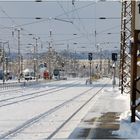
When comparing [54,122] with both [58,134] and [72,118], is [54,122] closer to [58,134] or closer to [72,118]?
[72,118]

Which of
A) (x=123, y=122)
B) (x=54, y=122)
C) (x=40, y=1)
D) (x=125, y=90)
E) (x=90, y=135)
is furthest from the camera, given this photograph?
(x=125, y=90)

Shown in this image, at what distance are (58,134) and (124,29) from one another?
83.6 feet

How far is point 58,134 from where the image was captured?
1697cm

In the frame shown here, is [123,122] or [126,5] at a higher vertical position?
[126,5]

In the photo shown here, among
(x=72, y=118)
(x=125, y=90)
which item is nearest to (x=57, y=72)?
(x=125, y=90)

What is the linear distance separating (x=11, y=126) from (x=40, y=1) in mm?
22201

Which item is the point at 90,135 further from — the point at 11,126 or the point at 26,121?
the point at 26,121

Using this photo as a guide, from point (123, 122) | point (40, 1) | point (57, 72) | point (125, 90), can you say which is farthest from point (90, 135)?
point (57, 72)

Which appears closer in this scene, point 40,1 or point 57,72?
point 40,1

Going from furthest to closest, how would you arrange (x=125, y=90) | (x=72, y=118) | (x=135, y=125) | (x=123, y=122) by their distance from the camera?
(x=125, y=90), (x=72, y=118), (x=123, y=122), (x=135, y=125)

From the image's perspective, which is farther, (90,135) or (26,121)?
(26,121)

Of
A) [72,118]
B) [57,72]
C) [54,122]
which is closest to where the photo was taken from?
[54,122]

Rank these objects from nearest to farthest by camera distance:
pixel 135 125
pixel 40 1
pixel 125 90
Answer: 1. pixel 135 125
2. pixel 40 1
3. pixel 125 90

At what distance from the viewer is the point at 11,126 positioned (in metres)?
19.5
